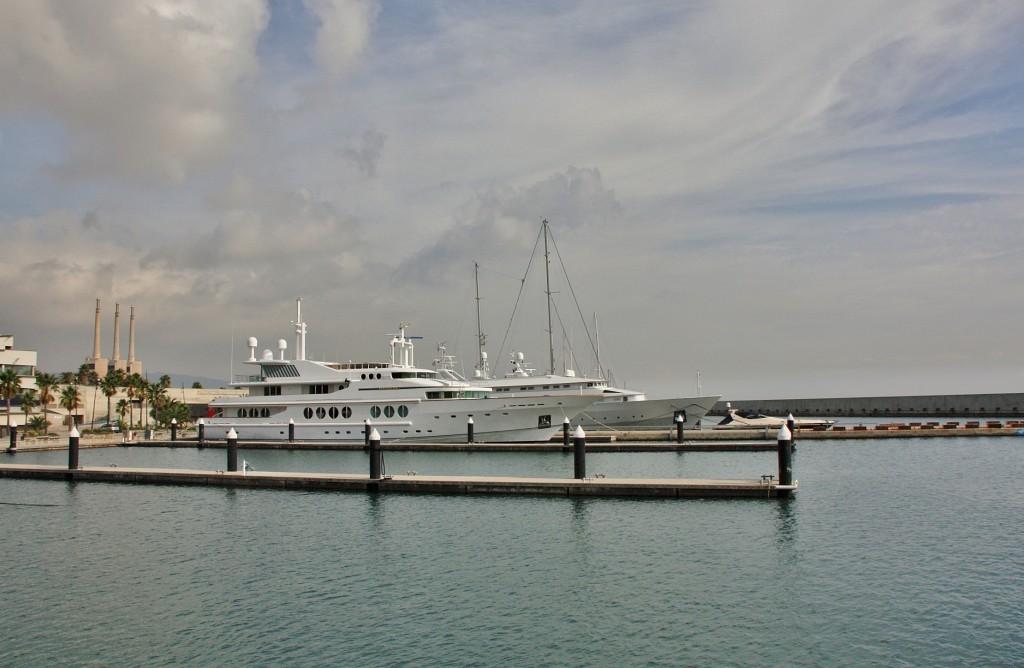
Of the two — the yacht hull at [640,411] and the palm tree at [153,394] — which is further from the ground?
the palm tree at [153,394]

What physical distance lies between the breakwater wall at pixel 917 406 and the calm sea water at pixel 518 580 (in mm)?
73923

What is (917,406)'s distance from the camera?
98.9 meters

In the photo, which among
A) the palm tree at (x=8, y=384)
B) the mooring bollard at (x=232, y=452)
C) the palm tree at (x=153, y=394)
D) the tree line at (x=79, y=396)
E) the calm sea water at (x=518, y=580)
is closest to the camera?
the calm sea water at (x=518, y=580)

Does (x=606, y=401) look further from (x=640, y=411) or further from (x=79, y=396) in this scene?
(x=79, y=396)

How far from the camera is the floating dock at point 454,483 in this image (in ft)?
81.8

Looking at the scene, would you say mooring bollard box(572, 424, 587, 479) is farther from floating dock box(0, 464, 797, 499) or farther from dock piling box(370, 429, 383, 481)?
dock piling box(370, 429, 383, 481)

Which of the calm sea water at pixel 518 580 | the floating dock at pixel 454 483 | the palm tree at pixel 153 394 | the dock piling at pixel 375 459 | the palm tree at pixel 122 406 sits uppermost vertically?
the palm tree at pixel 153 394

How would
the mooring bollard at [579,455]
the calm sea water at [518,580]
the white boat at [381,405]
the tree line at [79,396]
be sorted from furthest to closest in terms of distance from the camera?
the tree line at [79,396], the white boat at [381,405], the mooring bollard at [579,455], the calm sea water at [518,580]

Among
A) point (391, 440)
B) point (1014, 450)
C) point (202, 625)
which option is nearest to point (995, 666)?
point (202, 625)

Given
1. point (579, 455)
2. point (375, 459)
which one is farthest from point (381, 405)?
point (579, 455)

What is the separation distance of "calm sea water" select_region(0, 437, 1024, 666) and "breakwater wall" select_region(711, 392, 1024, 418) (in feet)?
243

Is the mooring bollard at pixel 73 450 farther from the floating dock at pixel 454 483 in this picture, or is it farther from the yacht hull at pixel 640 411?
the yacht hull at pixel 640 411

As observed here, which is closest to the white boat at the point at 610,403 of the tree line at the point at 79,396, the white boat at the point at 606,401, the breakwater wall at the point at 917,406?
the white boat at the point at 606,401

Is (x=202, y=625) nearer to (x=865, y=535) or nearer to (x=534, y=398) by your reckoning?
(x=865, y=535)
